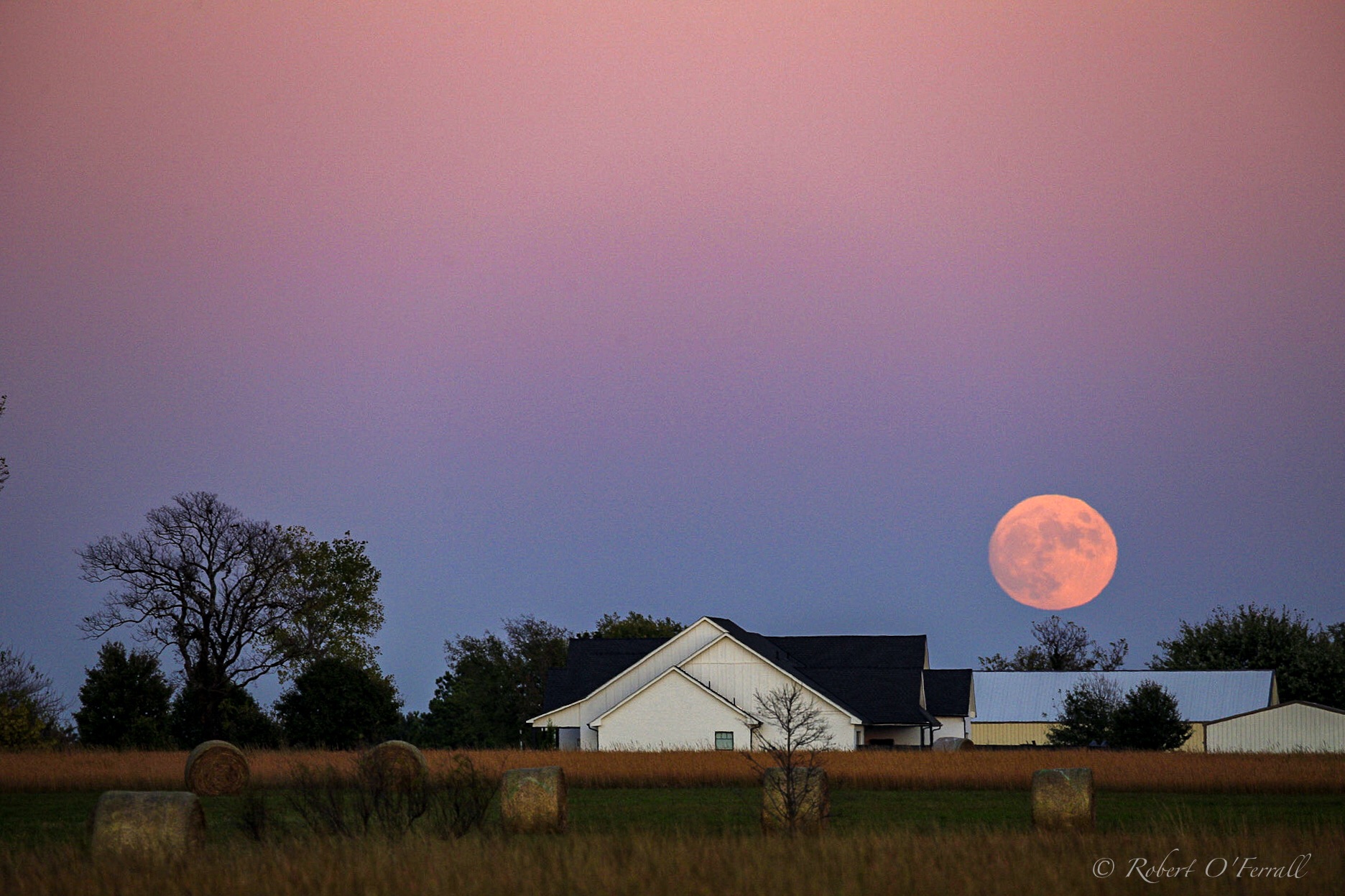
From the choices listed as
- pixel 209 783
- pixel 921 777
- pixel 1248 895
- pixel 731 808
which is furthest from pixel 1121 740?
pixel 1248 895

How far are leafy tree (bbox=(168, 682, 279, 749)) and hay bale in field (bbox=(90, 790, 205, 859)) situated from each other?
134 feet

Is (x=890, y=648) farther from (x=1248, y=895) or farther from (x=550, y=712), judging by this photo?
(x=1248, y=895)

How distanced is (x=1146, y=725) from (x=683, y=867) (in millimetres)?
43070

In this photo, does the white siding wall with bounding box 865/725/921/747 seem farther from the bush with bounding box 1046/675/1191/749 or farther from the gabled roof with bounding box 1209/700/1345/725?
the gabled roof with bounding box 1209/700/1345/725

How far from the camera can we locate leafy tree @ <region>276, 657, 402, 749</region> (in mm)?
53500

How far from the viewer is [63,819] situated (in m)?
21.8

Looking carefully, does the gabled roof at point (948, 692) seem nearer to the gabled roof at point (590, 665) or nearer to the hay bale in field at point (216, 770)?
the gabled roof at point (590, 665)

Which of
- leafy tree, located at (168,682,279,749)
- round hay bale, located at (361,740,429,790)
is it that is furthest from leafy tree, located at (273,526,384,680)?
round hay bale, located at (361,740,429,790)

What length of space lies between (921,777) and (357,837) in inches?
872

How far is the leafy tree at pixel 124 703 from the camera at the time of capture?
50.9m

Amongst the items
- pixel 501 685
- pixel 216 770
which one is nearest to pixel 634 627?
pixel 501 685

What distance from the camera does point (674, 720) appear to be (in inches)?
1955

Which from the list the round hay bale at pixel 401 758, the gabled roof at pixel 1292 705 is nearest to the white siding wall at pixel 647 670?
the round hay bale at pixel 401 758

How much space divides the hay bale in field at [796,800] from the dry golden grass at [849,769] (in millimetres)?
13039
